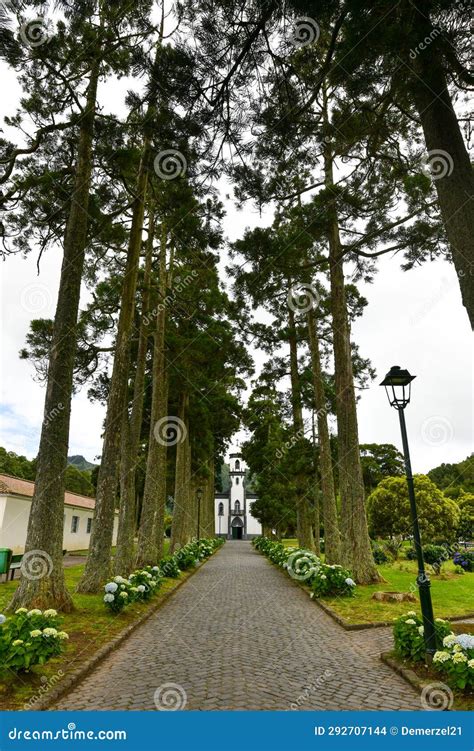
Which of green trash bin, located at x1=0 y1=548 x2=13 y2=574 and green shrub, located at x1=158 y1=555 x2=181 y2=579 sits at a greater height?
green trash bin, located at x1=0 y1=548 x2=13 y2=574

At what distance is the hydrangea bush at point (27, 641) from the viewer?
3.81 m

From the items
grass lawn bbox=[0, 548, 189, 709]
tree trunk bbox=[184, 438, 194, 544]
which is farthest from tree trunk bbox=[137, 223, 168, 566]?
tree trunk bbox=[184, 438, 194, 544]

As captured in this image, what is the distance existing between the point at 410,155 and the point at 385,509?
48.4 feet

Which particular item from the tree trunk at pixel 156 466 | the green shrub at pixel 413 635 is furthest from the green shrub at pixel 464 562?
the green shrub at pixel 413 635

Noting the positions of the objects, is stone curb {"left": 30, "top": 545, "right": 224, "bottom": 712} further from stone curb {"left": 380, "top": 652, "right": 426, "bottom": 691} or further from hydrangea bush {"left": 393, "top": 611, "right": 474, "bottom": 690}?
hydrangea bush {"left": 393, "top": 611, "right": 474, "bottom": 690}

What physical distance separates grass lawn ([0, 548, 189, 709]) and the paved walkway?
10.6 inches

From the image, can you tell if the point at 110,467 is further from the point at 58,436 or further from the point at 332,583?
the point at 332,583

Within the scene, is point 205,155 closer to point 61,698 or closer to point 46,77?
point 46,77

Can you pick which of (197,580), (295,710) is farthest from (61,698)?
(197,580)

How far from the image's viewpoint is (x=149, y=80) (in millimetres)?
5312

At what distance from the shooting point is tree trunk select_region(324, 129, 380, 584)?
383 inches

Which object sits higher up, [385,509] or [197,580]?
[385,509]

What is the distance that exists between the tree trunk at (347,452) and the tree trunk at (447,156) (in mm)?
5081

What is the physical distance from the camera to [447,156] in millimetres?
4012
